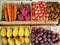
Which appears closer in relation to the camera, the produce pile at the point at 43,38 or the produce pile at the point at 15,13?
the produce pile at the point at 43,38

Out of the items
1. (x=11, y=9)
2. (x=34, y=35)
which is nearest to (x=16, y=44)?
(x=34, y=35)

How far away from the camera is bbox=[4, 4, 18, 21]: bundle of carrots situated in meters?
2.38

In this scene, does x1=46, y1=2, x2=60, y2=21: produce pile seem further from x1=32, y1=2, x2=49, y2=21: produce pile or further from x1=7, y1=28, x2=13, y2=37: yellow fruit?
x1=7, y1=28, x2=13, y2=37: yellow fruit

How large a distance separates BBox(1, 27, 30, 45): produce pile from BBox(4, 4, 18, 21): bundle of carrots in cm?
14

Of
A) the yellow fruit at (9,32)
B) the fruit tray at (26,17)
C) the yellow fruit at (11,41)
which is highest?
the fruit tray at (26,17)

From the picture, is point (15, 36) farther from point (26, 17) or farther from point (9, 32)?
point (26, 17)

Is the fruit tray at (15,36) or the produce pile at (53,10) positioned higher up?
the produce pile at (53,10)

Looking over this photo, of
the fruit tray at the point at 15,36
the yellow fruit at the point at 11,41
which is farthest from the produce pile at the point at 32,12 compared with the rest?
the yellow fruit at the point at 11,41

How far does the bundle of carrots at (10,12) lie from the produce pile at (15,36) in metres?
0.14

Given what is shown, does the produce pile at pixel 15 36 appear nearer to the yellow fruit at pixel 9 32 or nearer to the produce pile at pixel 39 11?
the yellow fruit at pixel 9 32

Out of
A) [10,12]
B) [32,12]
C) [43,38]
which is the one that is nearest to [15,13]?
[10,12]

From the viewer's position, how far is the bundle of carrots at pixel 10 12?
7.81 feet

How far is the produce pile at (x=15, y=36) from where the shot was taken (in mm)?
2332

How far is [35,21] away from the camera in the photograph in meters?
2.35
